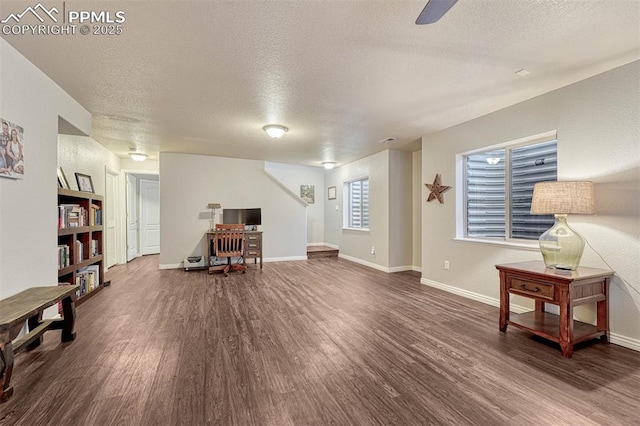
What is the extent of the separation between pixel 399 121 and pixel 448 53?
64.0 inches

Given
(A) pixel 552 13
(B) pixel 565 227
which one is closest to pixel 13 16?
(A) pixel 552 13

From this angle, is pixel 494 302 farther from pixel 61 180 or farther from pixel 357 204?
pixel 61 180

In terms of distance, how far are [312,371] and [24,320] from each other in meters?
1.90

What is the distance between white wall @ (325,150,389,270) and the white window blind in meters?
0.23

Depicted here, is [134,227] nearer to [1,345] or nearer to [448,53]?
[1,345]

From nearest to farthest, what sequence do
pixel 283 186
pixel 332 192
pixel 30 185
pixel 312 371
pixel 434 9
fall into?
1. pixel 434 9
2. pixel 312 371
3. pixel 30 185
4. pixel 283 186
5. pixel 332 192

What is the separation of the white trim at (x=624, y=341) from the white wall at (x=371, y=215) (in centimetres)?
330

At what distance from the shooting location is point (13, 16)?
187 cm

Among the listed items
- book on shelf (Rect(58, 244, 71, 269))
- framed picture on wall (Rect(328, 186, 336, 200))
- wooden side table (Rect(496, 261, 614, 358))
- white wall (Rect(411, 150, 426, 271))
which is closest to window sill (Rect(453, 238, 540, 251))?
wooden side table (Rect(496, 261, 614, 358))

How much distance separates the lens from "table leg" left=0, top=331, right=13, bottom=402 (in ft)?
5.57

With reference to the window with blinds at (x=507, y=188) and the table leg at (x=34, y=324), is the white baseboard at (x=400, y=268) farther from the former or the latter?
the table leg at (x=34, y=324)

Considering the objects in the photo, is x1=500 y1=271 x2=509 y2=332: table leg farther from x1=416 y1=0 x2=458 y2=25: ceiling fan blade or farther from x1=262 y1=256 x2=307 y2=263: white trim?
x1=262 y1=256 x2=307 y2=263: white trim

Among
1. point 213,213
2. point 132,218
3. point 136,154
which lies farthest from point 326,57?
point 132,218

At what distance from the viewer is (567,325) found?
7.32ft
